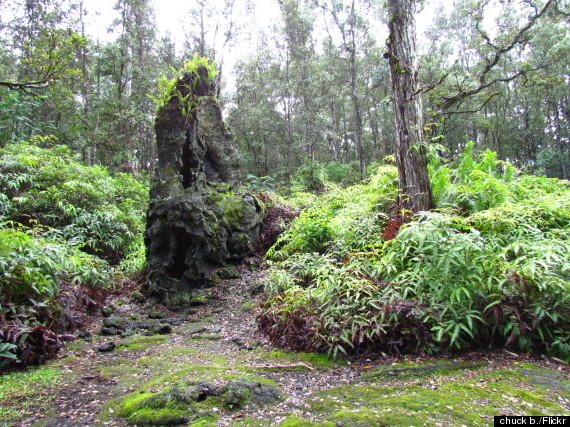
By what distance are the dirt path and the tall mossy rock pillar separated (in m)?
2.77

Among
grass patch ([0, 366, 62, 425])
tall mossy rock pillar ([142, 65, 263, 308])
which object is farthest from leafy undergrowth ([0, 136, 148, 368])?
tall mossy rock pillar ([142, 65, 263, 308])

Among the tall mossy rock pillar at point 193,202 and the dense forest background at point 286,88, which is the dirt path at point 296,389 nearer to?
the tall mossy rock pillar at point 193,202

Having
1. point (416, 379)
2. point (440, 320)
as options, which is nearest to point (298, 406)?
point (416, 379)

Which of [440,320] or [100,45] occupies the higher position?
[100,45]

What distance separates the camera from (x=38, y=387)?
2742 millimetres

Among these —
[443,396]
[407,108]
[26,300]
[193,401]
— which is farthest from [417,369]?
[26,300]

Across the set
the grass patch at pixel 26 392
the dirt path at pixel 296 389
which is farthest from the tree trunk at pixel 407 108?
the grass patch at pixel 26 392

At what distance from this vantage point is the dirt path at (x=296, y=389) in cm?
196

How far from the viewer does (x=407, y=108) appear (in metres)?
5.18

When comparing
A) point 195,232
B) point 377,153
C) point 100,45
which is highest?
point 100,45

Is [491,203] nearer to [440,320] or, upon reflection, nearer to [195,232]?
[440,320]

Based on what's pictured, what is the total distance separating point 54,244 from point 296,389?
447cm

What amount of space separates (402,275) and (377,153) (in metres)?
32.8

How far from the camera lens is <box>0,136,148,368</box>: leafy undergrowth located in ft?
11.4
